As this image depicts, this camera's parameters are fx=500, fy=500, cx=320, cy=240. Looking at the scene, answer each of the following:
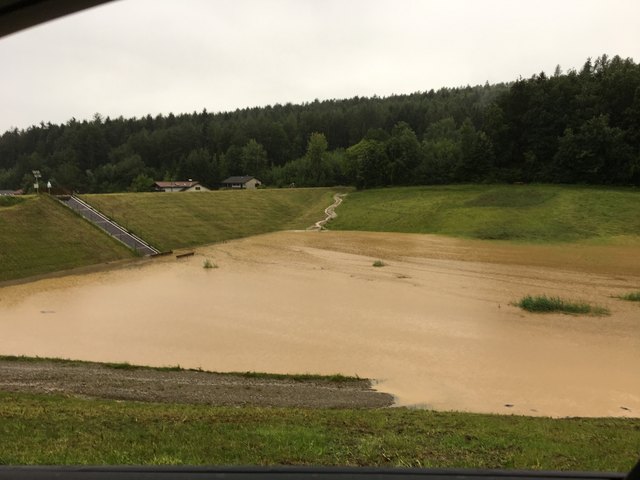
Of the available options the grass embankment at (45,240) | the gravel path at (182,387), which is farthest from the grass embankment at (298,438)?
the grass embankment at (45,240)

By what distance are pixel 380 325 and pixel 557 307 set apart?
309 inches

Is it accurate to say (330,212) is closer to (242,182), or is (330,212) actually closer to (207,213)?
(207,213)

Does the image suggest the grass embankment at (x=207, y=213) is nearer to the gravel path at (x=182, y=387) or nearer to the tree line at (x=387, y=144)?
the tree line at (x=387, y=144)

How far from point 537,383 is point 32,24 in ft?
41.7

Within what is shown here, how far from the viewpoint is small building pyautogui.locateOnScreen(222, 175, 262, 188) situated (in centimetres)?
9288

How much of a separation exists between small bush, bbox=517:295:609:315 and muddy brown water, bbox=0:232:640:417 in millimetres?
737

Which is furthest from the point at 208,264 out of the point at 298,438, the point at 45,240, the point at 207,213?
the point at 298,438

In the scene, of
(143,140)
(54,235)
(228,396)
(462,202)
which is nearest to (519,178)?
(462,202)

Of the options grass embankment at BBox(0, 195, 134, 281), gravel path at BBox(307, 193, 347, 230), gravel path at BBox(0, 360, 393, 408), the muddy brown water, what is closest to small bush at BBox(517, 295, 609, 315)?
the muddy brown water

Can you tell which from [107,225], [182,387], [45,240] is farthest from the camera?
[107,225]

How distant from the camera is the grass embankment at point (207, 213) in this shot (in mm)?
41500

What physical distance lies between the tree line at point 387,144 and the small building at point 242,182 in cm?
294

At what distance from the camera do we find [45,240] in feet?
105

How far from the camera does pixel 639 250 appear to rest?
35938 mm
